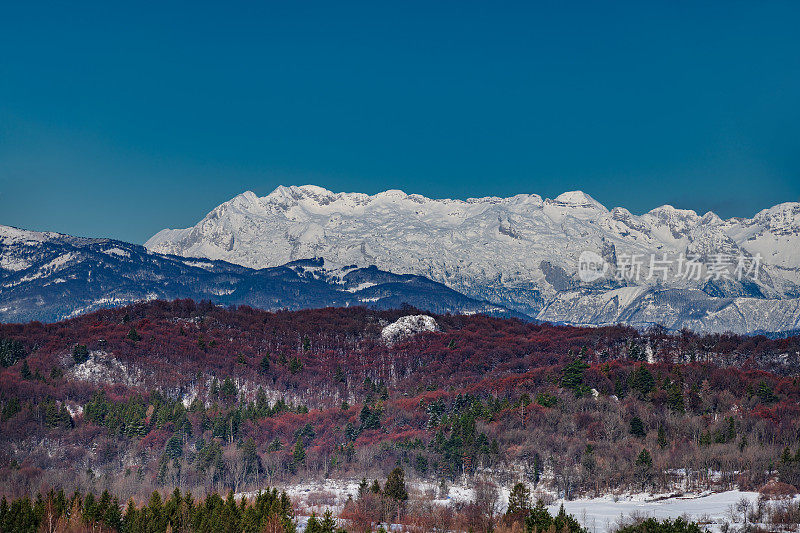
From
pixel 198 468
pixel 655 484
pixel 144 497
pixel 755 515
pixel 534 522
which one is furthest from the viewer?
pixel 198 468

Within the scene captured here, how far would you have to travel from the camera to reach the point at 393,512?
5182 inches

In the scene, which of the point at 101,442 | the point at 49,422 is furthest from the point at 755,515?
the point at 49,422

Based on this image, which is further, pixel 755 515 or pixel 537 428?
pixel 537 428

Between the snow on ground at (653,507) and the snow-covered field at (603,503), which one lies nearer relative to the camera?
the snow on ground at (653,507)

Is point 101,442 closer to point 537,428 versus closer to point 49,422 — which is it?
point 49,422

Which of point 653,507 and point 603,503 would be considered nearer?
point 653,507

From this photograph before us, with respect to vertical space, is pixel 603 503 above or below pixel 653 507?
below

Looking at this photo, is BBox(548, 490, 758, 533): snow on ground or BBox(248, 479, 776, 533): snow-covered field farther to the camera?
BBox(248, 479, 776, 533): snow-covered field

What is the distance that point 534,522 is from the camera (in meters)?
101

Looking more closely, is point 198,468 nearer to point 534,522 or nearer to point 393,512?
point 393,512

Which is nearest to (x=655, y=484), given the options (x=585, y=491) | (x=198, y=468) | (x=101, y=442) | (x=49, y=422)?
(x=585, y=491)

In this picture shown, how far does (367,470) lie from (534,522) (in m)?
75.8

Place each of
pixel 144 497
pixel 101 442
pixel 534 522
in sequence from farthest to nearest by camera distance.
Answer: pixel 101 442, pixel 144 497, pixel 534 522

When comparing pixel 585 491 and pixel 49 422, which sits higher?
pixel 49 422
